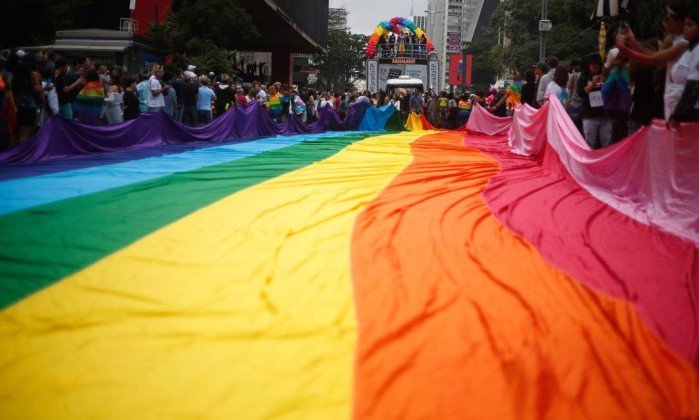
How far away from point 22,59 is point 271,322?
8.24 meters

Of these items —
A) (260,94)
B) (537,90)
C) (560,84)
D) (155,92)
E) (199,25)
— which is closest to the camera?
(560,84)

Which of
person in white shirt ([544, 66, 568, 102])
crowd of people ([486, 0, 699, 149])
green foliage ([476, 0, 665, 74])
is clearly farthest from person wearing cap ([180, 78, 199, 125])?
green foliage ([476, 0, 665, 74])

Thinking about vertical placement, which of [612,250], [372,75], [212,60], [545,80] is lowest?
[612,250]

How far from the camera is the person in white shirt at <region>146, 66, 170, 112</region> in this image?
12.2 metres

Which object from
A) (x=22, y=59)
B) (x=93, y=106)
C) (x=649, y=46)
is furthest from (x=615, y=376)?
(x=93, y=106)

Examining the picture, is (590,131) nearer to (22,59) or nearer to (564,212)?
(564,212)

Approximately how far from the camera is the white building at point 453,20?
385ft

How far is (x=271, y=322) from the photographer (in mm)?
2717

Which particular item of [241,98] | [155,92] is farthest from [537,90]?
[241,98]

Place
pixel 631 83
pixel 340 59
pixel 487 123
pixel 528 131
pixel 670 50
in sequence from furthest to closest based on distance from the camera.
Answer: pixel 340 59 → pixel 487 123 → pixel 528 131 → pixel 631 83 → pixel 670 50

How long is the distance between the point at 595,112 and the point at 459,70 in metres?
42.4

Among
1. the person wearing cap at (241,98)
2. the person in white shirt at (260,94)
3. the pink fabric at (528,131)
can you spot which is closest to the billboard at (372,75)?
the person in white shirt at (260,94)

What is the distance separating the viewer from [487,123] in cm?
1598

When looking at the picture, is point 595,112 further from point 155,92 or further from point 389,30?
point 389,30
